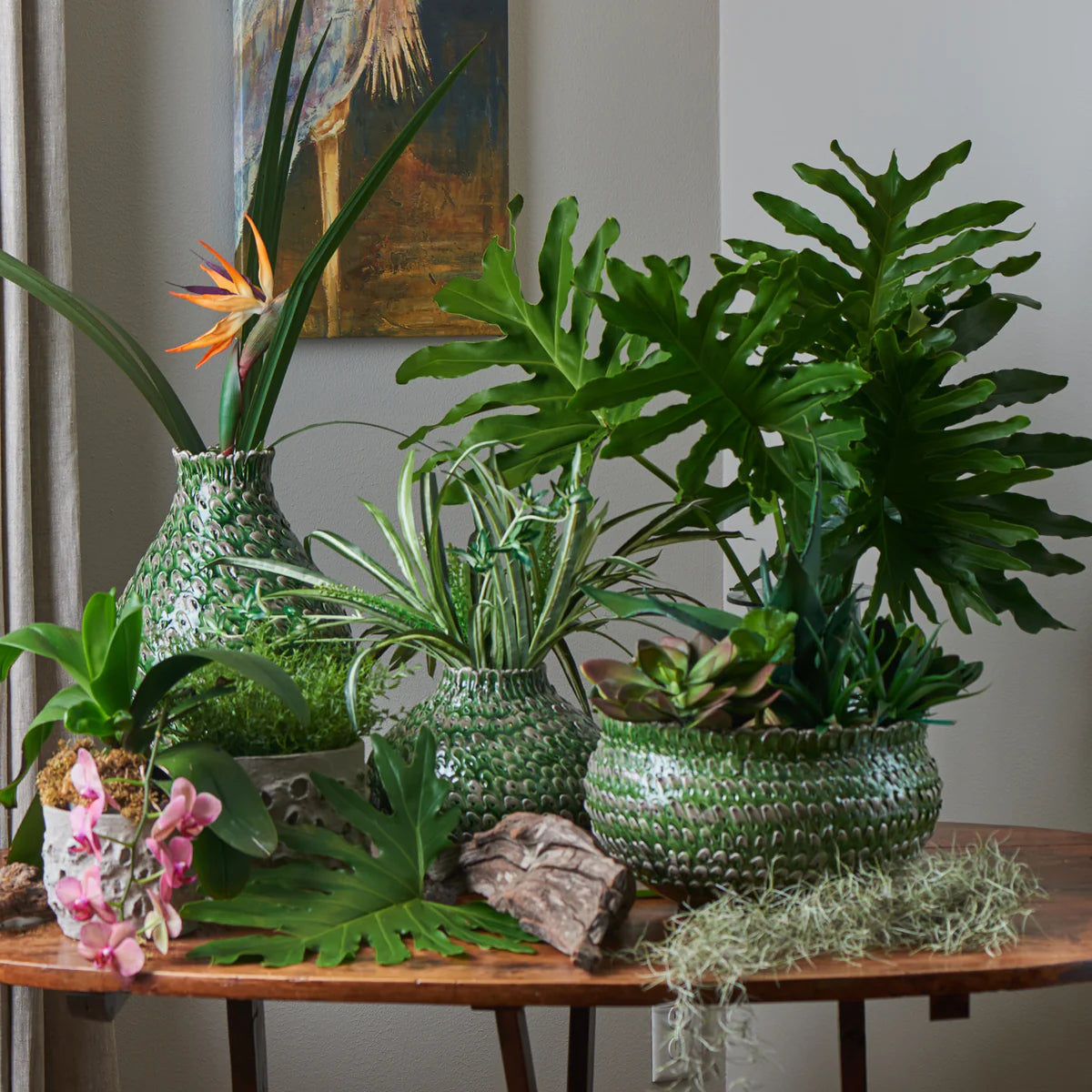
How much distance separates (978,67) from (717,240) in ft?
1.43

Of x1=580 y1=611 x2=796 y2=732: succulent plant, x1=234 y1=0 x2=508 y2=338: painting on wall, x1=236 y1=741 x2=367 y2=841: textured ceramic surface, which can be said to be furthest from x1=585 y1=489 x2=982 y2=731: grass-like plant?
x1=234 y1=0 x2=508 y2=338: painting on wall

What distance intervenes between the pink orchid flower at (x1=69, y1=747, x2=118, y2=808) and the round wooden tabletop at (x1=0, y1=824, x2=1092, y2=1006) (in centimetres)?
11

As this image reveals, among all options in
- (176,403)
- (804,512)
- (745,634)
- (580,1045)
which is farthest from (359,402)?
(745,634)

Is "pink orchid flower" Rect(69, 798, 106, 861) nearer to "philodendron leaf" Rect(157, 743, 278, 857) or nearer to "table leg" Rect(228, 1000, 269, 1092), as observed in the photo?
"philodendron leaf" Rect(157, 743, 278, 857)

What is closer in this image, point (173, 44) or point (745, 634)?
point (745, 634)

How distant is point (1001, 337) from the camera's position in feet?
4.58

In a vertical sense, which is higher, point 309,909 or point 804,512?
point 804,512

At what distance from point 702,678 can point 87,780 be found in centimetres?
A: 38

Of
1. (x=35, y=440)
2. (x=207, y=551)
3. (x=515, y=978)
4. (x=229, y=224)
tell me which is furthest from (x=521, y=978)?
(x=229, y=224)

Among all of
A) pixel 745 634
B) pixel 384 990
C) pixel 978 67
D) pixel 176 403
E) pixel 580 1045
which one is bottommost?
pixel 580 1045

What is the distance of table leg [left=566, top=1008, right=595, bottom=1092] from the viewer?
4.09ft

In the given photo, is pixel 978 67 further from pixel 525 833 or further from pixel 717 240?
pixel 525 833

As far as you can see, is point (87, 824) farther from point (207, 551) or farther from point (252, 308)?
point (252, 308)

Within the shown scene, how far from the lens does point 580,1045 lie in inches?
49.4
